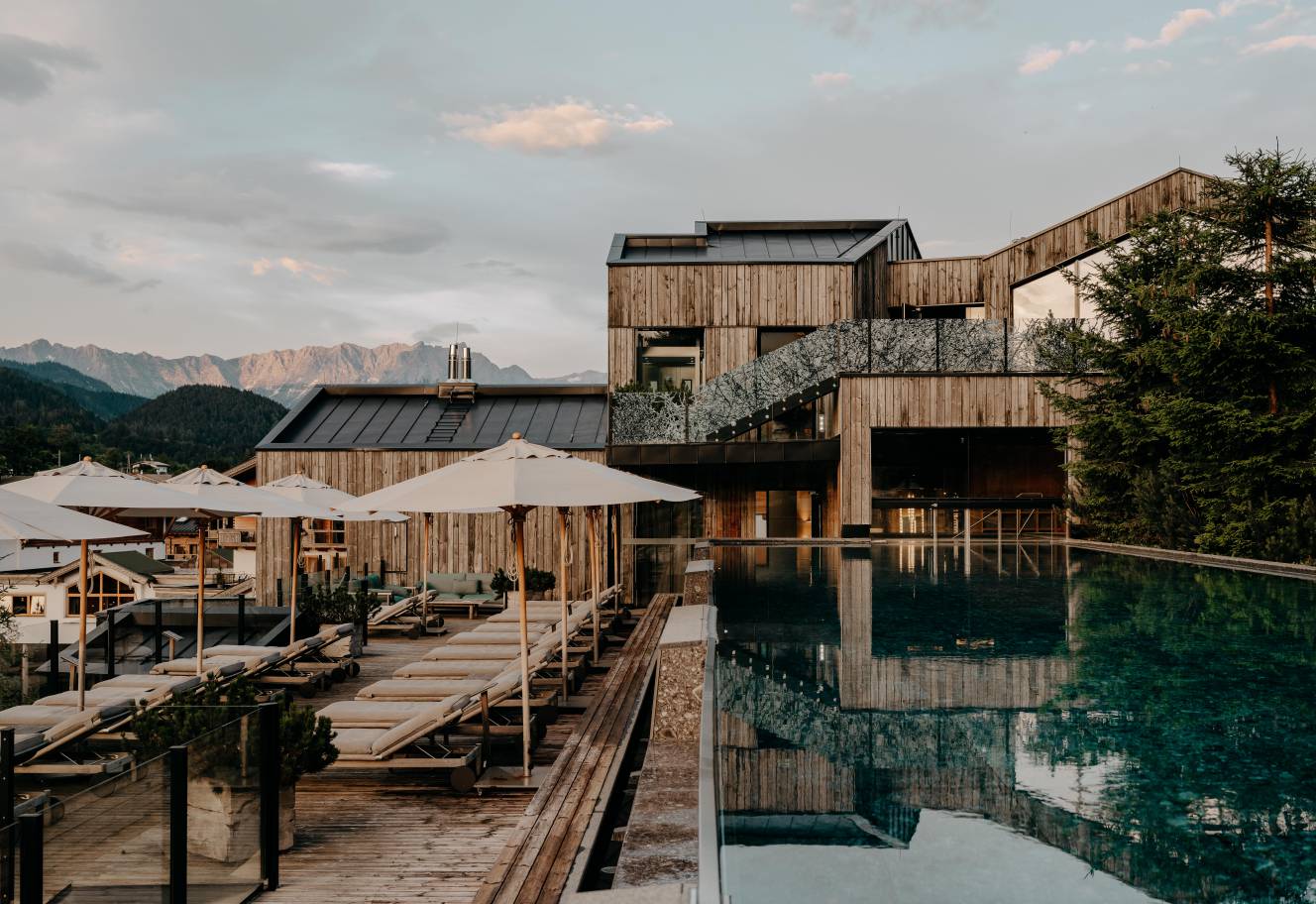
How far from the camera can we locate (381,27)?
25922 millimetres

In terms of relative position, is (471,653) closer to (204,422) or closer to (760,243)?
(760,243)

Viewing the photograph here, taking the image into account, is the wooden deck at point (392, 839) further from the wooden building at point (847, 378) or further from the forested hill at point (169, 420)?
the forested hill at point (169, 420)

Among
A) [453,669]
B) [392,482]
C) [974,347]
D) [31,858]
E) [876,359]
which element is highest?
[974,347]

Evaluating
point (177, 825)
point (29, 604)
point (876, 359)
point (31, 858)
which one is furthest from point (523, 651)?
point (29, 604)

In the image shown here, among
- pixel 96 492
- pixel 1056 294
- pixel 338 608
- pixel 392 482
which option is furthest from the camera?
pixel 1056 294

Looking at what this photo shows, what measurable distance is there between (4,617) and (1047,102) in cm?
3573

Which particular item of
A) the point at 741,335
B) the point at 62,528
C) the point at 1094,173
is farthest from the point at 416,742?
the point at 1094,173

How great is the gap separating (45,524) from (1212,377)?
19.6 metres

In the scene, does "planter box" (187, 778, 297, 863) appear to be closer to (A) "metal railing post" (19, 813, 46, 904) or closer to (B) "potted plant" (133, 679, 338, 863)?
(B) "potted plant" (133, 679, 338, 863)

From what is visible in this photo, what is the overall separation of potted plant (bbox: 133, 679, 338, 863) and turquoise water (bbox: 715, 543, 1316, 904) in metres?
2.55

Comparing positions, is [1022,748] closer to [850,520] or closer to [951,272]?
[850,520]

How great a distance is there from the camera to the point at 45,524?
7.32 meters

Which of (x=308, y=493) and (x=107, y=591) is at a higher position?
(x=308, y=493)

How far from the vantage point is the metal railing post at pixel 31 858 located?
3.19 metres
